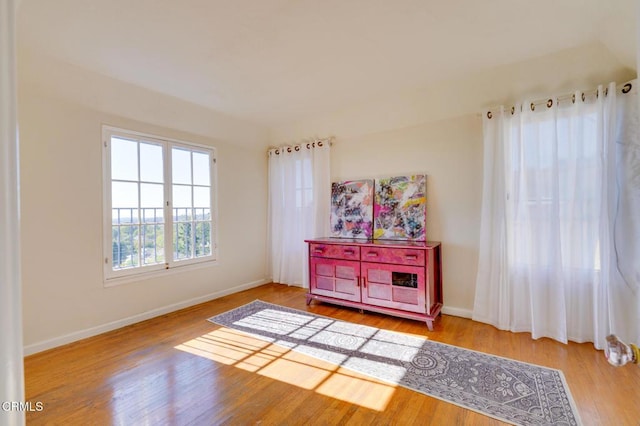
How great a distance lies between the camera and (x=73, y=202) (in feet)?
9.09

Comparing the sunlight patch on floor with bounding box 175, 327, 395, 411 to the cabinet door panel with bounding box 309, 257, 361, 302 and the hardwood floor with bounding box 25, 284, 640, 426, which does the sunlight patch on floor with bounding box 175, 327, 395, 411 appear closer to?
the hardwood floor with bounding box 25, 284, 640, 426

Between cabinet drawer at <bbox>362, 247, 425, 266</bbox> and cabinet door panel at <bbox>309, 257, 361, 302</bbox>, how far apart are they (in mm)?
190

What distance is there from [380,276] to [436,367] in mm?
1112

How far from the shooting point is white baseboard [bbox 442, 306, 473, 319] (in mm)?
3146

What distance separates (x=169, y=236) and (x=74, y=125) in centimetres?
147

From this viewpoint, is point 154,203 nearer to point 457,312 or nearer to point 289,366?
point 289,366

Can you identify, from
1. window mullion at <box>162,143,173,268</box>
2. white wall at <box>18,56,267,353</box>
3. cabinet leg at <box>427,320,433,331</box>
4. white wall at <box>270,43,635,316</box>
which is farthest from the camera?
window mullion at <box>162,143,173,268</box>

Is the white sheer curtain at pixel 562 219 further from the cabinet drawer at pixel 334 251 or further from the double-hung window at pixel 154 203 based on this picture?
the double-hung window at pixel 154 203

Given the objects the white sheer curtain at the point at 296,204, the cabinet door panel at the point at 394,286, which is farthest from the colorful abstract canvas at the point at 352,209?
→ the cabinet door panel at the point at 394,286

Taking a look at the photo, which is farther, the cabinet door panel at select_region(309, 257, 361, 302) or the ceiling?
the cabinet door panel at select_region(309, 257, 361, 302)

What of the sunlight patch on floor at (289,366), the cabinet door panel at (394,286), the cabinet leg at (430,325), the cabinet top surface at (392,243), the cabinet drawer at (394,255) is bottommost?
the sunlight patch on floor at (289,366)

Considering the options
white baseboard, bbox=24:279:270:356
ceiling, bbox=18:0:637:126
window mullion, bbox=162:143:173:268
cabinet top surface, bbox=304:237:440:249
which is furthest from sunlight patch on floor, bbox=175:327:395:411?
ceiling, bbox=18:0:637:126

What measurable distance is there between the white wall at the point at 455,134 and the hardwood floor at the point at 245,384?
85 centimetres

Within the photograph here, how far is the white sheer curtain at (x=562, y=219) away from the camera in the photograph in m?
2.36
